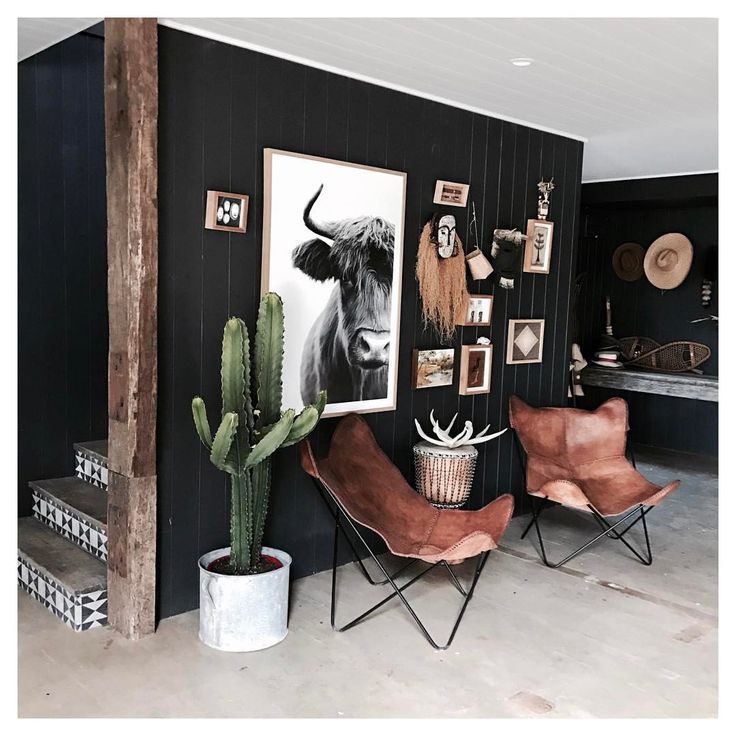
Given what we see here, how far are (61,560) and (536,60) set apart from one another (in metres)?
3.12

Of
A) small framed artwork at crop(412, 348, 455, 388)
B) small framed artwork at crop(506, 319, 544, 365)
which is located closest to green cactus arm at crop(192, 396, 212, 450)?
small framed artwork at crop(412, 348, 455, 388)

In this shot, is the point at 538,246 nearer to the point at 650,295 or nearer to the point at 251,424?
the point at 251,424

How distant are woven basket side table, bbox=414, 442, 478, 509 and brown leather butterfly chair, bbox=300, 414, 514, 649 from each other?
345 mm

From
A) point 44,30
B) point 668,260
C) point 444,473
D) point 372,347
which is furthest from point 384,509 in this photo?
point 668,260

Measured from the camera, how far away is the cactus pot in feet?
10.9

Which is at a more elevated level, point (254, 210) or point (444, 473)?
point (254, 210)

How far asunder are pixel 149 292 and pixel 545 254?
2870 mm

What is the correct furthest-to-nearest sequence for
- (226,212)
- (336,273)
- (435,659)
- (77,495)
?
(77,495), (336,273), (226,212), (435,659)

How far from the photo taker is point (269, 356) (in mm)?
3375

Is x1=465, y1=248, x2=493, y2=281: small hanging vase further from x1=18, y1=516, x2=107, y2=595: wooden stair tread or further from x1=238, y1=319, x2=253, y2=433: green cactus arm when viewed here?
x1=18, y1=516, x2=107, y2=595: wooden stair tread

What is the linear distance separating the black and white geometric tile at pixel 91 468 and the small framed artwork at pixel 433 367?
5.54ft

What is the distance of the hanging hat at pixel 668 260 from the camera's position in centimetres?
761

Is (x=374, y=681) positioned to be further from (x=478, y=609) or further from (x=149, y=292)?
(x=149, y=292)

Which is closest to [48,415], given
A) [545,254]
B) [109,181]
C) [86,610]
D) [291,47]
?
[86,610]
